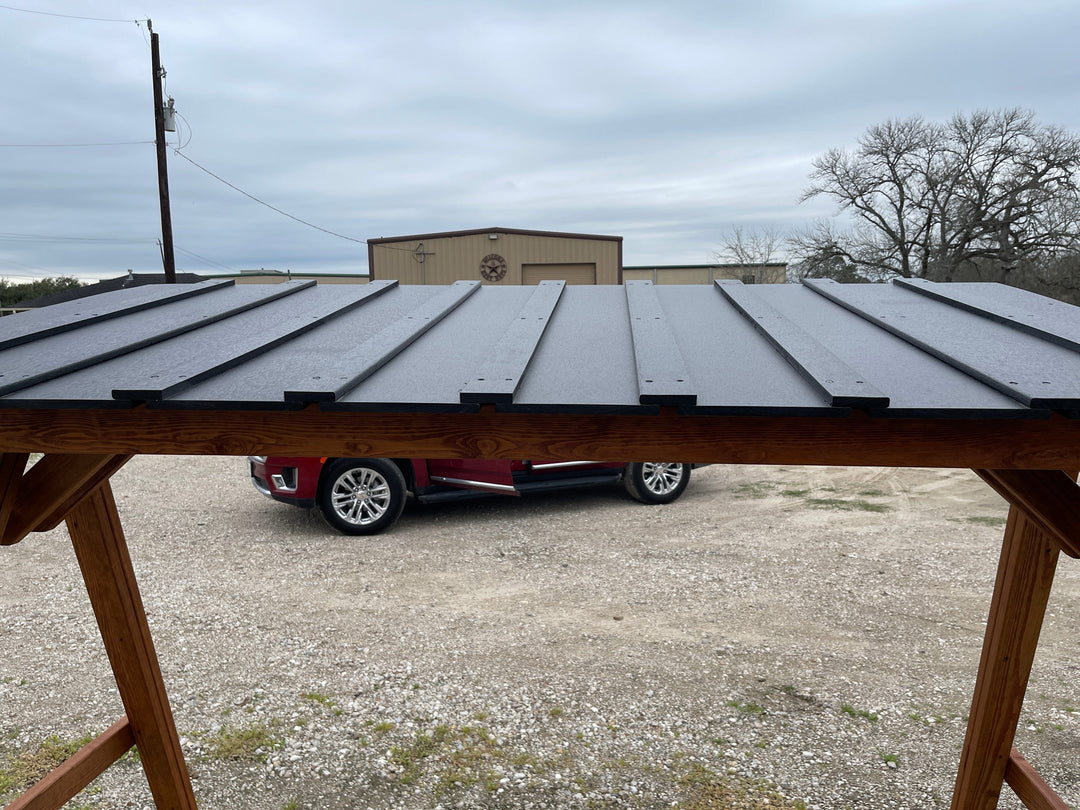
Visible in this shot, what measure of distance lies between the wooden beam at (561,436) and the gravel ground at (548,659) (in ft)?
7.24

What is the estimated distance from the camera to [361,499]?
741cm

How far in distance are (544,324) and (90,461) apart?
1670 mm

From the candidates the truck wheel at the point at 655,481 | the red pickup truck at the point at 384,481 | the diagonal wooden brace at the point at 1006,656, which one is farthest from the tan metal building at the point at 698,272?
the diagonal wooden brace at the point at 1006,656

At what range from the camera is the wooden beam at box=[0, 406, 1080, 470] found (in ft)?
6.77

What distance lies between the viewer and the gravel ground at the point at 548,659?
378 centimetres

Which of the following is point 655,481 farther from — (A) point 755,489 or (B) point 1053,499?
(B) point 1053,499

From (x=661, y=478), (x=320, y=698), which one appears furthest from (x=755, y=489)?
(x=320, y=698)

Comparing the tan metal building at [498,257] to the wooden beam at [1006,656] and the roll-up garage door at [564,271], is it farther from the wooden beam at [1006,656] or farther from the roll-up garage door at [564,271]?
the wooden beam at [1006,656]

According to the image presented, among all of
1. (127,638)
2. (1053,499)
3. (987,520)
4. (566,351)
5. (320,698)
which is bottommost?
(987,520)

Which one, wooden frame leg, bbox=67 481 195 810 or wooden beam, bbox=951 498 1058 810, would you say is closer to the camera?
wooden beam, bbox=951 498 1058 810

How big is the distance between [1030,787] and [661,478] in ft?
18.5

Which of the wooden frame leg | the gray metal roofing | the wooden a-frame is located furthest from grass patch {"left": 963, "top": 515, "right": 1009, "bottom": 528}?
the wooden frame leg

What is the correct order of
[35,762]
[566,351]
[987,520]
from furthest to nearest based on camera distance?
[987,520]
[35,762]
[566,351]

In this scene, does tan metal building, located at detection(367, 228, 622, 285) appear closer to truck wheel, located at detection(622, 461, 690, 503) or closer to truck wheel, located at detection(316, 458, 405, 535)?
truck wheel, located at detection(622, 461, 690, 503)
